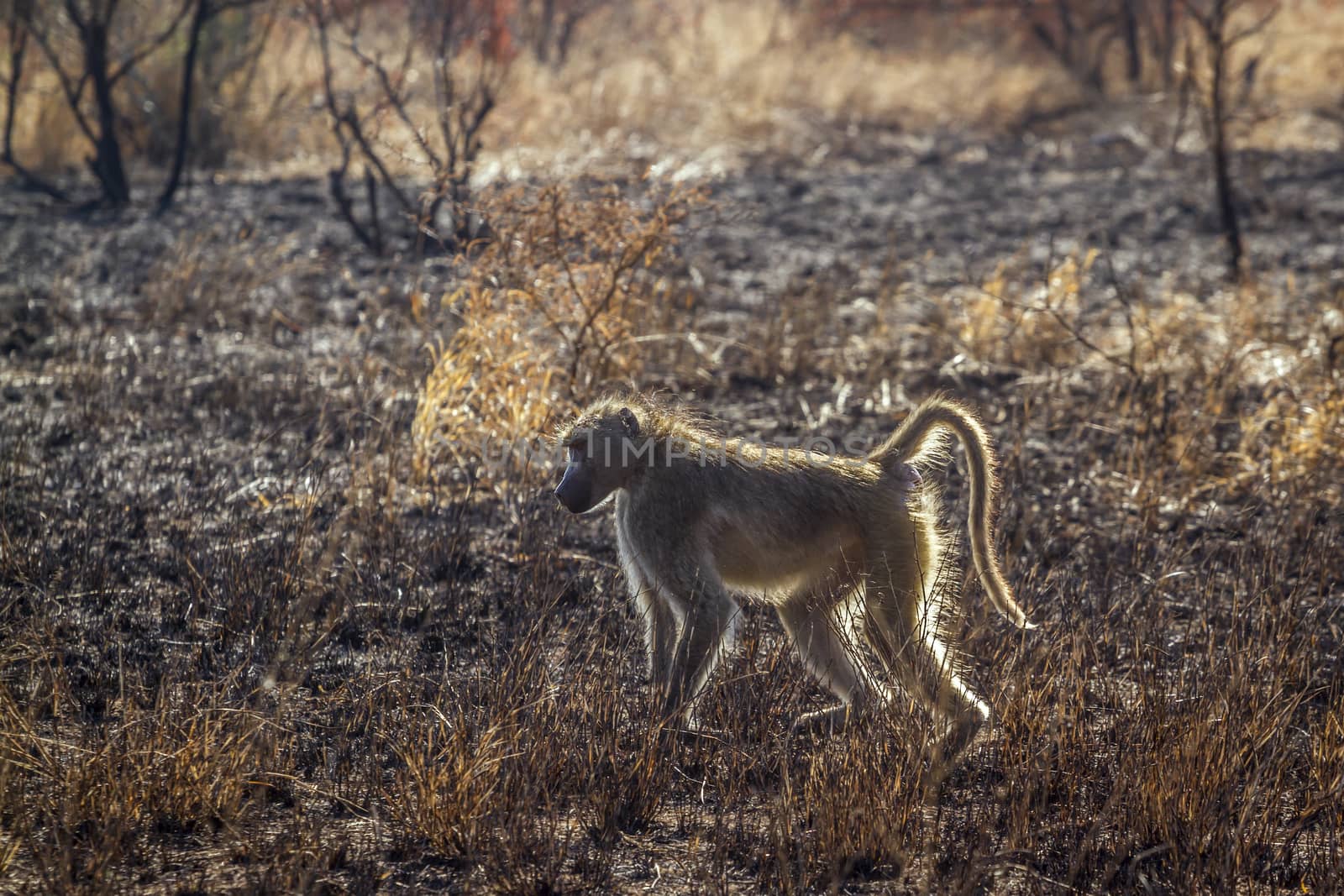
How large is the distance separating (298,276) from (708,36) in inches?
448

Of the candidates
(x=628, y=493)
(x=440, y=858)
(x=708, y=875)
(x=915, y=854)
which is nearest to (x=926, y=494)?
(x=628, y=493)

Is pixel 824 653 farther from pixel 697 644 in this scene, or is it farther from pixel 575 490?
pixel 575 490

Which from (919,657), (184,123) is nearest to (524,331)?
(919,657)

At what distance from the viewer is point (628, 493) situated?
3551mm

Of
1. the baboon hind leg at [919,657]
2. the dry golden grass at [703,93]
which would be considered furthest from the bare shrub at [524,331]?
the dry golden grass at [703,93]

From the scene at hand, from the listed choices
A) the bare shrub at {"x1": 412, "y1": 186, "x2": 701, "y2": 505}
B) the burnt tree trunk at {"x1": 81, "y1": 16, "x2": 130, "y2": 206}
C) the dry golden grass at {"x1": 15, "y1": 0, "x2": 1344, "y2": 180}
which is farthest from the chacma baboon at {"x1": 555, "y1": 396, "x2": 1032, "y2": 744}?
the burnt tree trunk at {"x1": 81, "y1": 16, "x2": 130, "y2": 206}

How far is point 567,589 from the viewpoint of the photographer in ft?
14.0

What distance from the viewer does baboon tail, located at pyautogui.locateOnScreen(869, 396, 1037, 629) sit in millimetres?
3383

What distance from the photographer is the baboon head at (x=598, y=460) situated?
3459 mm

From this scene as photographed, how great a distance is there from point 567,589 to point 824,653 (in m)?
0.97

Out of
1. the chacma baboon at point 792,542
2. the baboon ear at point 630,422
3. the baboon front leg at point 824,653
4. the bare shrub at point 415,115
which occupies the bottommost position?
the baboon front leg at point 824,653

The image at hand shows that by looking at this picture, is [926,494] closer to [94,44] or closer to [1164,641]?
[1164,641]

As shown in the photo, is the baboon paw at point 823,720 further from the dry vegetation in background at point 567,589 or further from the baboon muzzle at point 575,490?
the baboon muzzle at point 575,490

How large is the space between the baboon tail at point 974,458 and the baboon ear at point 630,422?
665 millimetres
